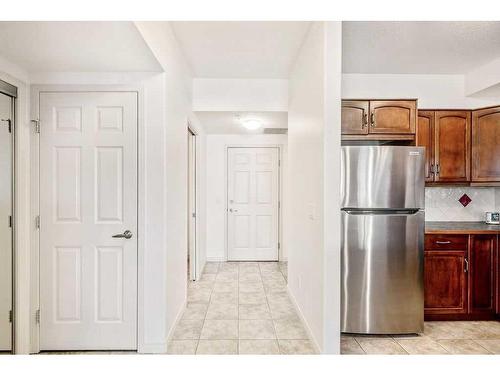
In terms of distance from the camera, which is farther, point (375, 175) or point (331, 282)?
point (375, 175)

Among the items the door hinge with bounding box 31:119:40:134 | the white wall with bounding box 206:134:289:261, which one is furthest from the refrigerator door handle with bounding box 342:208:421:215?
the white wall with bounding box 206:134:289:261

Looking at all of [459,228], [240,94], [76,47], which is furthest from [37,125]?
[459,228]

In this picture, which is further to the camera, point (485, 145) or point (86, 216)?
point (485, 145)

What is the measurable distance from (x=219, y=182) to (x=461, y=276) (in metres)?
3.46

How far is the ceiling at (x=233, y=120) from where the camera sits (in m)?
3.63

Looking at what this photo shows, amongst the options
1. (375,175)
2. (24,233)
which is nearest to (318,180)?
(375,175)

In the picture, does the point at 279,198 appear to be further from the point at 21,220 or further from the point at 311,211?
the point at 21,220

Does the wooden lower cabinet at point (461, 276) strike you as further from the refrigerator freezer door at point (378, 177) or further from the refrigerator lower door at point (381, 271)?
the refrigerator freezer door at point (378, 177)

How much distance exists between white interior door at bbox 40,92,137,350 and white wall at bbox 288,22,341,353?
133cm

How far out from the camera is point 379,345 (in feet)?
7.69

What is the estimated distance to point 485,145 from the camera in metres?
2.95

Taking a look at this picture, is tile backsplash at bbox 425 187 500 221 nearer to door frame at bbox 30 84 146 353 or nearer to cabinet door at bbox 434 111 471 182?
cabinet door at bbox 434 111 471 182

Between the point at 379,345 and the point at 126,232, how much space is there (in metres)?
2.12
